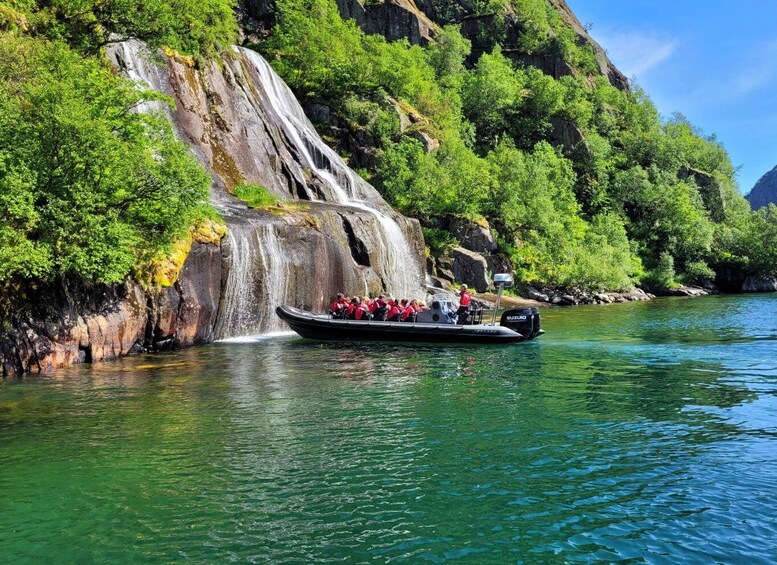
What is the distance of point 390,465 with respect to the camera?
826 centimetres

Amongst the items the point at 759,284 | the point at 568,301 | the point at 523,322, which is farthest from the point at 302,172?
the point at 759,284

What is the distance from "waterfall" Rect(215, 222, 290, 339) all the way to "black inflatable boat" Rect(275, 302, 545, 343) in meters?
1.23

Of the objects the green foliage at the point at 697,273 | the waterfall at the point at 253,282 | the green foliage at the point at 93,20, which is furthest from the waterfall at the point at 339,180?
the green foliage at the point at 697,273

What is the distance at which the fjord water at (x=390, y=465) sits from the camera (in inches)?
238

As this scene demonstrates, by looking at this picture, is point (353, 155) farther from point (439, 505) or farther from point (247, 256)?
point (439, 505)

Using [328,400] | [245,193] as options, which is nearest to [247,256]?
[245,193]

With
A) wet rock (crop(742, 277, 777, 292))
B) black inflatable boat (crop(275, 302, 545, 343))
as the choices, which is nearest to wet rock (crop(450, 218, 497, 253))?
black inflatable boat (crop(275, 302, 545, 343))

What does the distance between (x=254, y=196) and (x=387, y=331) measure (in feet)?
35.1

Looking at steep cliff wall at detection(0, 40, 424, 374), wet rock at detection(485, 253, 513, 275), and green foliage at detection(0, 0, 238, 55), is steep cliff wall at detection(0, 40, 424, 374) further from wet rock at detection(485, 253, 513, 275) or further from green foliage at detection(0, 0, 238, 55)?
wet rock at detection(485, 253, 513, 275)

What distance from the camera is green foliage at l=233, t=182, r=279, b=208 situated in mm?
27100

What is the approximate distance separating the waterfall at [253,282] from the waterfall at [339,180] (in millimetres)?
8098

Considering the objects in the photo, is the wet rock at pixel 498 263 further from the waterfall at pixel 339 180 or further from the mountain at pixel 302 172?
the waterfall at pixel 339 180

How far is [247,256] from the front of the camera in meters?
22.5

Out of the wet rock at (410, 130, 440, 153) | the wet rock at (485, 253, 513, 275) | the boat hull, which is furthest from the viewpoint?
the wet rock at (410, 130, 440, 153)
